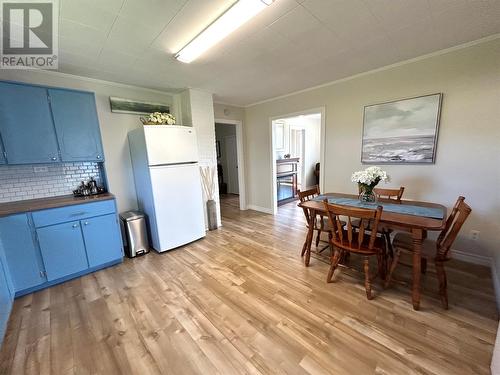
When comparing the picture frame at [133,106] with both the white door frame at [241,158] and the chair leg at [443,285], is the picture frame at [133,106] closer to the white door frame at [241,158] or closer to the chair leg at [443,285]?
the white door frame at [241,158]

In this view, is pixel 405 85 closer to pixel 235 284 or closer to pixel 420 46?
pixel 420 46

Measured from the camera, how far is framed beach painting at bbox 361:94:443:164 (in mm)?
2484

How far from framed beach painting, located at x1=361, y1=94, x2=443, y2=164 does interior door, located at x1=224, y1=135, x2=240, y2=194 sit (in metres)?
4.44

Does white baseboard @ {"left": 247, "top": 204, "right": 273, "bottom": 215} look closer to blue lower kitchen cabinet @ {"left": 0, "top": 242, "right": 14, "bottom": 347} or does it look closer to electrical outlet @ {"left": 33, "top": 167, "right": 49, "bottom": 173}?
electrical outlet @ {"left": 33, "top": 167, "right": 49, "bottom": 173}

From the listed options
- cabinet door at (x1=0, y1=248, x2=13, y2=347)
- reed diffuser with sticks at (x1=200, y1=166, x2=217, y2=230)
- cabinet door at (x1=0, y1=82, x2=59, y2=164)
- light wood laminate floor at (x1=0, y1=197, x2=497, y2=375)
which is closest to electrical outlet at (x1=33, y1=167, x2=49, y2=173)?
cabinet door at (x1=0, y1=82, x2=59, y2=164)

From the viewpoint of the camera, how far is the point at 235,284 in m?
2.18

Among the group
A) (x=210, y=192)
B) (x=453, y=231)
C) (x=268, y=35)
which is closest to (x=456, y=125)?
(x=453, y=231)

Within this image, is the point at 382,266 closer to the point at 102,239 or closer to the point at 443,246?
the point at 443,246

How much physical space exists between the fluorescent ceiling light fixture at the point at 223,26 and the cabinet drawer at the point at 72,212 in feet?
6.66

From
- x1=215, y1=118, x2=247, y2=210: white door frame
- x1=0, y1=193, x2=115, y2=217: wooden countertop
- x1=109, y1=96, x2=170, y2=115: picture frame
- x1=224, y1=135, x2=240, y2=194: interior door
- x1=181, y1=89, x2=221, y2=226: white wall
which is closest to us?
x1=0, y1=193, x2=115, y2=217: wooden countertop

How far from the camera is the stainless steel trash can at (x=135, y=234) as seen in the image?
110 inches

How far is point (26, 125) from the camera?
7.12 feet

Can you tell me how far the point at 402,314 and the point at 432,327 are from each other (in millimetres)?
189

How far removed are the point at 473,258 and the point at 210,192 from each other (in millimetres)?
3853
